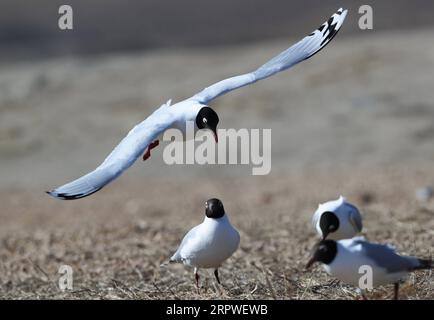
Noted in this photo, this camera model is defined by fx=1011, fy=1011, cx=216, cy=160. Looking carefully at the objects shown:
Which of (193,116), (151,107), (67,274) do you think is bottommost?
(67,274)

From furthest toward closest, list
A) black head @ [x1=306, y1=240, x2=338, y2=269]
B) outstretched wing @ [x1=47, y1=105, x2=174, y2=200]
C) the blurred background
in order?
1. the blurred background
2. outstretched wing @ [x1=47, y1=105, x2=174, y2=200]
3. black head @ [x1=306, y1=240, x2=338, y2=269]

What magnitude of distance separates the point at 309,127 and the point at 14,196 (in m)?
6.59

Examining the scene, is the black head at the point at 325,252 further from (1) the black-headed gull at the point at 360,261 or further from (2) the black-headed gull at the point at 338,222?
(2) the black-headed gull at the point at 338,222

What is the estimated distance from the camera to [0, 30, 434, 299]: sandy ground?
25.9 ft

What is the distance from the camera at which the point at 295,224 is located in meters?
10.2

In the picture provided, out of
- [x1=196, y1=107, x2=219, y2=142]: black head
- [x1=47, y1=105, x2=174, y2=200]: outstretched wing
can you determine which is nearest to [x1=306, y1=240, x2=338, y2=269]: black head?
[x1=47, y1=105, x2=174, y2=200]: outstretched wing

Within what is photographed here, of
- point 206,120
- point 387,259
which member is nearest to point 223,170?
point 206,120

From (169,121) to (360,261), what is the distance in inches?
79.3

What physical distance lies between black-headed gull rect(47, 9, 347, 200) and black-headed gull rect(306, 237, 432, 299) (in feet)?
4.37

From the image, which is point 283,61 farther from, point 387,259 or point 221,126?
point 221,126

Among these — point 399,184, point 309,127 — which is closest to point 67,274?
point 399,184

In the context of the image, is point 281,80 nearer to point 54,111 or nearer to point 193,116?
point 54,111

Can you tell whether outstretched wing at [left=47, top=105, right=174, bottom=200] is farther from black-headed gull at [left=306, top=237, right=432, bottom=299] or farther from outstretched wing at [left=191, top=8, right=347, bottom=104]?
black-headed gull at [left=306, top=237, right=432, bottom=299]

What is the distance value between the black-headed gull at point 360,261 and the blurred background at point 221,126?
9.72 ft
